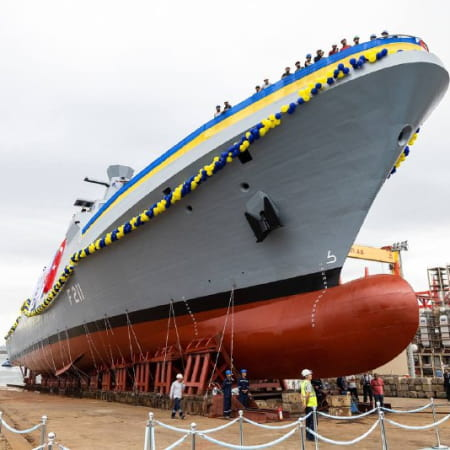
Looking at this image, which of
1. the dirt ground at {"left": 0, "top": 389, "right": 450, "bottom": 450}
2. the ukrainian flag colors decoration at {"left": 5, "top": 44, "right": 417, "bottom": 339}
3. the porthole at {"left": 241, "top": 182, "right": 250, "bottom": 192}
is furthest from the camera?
the porthole at {"left": 241, "top": 182, "right": 250, "bottom": 192}

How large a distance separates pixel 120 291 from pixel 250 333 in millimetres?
5537

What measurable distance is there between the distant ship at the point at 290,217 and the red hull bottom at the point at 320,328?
0.03 meters

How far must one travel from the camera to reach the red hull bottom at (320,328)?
9055mm

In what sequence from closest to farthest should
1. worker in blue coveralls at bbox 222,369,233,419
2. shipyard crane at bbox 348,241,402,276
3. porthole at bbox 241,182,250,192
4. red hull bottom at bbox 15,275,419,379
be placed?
red hull bottom at bbox 15,275,419,379, worker in blue coveralls at bbox 222,369,233,419, porthole at bbox 241,182,250,192, shipyard crane at bbox 348,241,402,276

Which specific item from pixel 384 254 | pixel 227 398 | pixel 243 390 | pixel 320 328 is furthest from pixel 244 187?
pixel 384 254

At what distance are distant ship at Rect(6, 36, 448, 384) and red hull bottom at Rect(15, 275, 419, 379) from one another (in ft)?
0.09

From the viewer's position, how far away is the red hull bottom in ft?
29.7

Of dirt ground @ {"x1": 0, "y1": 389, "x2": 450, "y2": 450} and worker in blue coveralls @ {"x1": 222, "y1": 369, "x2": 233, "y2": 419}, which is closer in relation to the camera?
dirt ground @ {"x1": 0, "y1": 389, "x2": 450, "y2": 450}

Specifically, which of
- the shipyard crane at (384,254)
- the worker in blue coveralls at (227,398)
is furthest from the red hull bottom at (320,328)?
the shipyard crane at (384,254)

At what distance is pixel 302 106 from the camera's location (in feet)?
31.9

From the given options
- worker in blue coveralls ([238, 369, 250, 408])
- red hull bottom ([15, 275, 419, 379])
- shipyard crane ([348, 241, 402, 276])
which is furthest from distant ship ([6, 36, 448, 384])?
shipyard crane ([348, 241, 402, 276])

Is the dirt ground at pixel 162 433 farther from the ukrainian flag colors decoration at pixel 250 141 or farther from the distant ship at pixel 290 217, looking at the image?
the ukrainian flag colors decoration at pixel 250 141

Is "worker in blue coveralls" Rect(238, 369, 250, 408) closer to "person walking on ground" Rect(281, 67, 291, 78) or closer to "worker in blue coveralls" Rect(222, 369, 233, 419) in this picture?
"worker in blue coveralls" Rect(222, 369, 233, 419)

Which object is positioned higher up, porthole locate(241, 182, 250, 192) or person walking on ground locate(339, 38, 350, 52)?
person walking on ground locate(339, 38, 350, 52)
